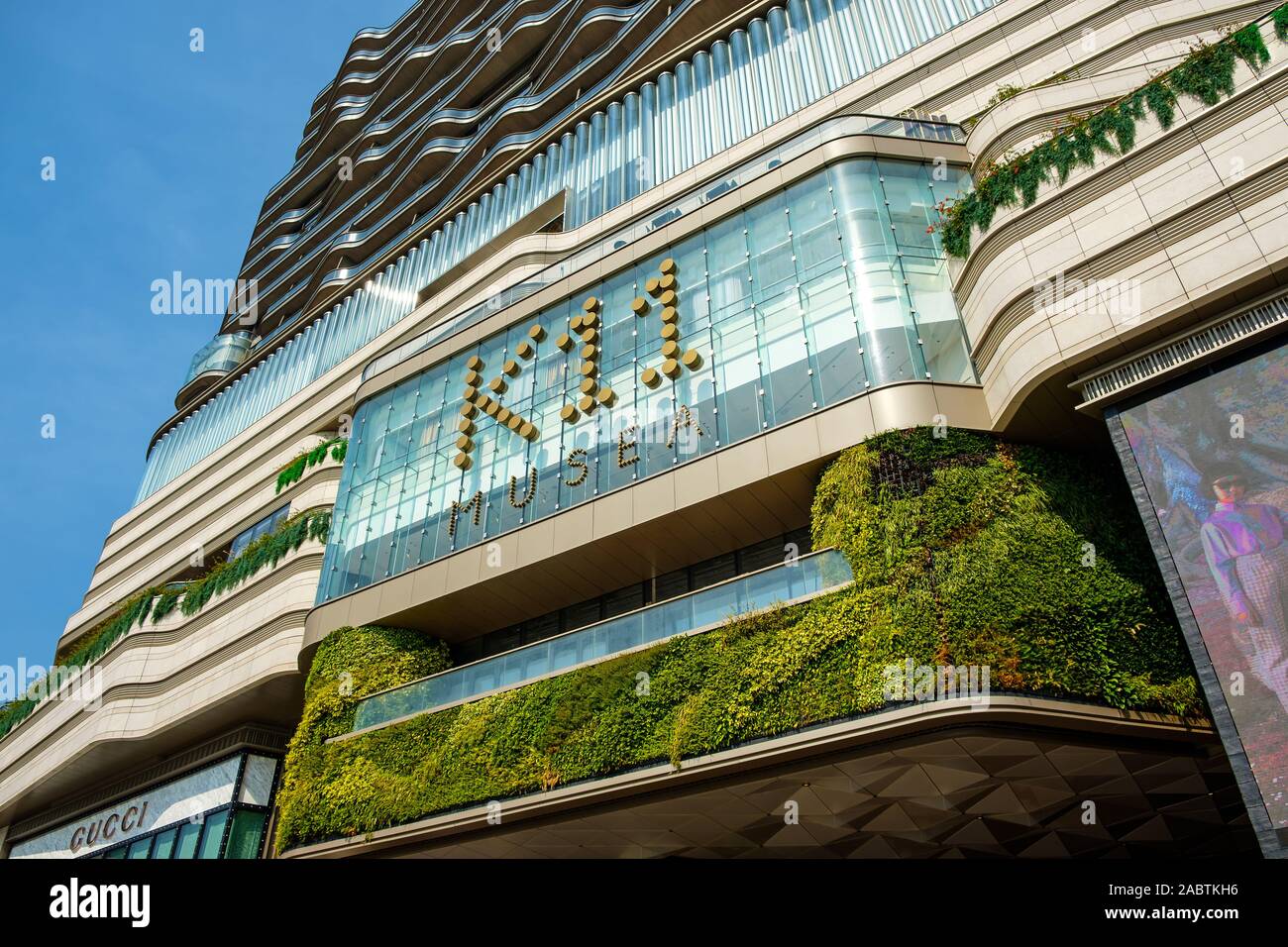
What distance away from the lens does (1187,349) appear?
14.9m

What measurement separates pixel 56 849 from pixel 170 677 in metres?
8.67

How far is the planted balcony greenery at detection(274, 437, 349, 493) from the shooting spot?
3042 centimetres

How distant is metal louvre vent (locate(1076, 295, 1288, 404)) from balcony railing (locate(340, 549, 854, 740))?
16.5ft

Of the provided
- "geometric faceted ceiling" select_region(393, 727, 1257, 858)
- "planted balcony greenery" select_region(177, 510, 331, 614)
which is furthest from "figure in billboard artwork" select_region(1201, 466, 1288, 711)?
"planted balcony greenery" select_region(177, 510, 331, 614)

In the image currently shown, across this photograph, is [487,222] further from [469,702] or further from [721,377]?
[469,702]

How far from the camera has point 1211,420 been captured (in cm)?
1423

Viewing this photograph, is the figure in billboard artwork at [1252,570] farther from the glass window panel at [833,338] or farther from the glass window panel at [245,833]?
the glass window panel at [245,833]

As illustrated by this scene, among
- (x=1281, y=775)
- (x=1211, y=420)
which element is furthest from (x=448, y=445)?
(x=1281, y=775)

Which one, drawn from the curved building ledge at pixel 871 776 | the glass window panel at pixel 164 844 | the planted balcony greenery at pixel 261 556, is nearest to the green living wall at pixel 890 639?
the curved building ledge at pixel 871 776

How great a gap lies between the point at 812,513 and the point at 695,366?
15.3 ft

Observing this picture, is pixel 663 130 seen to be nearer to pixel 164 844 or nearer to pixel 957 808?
pixel 957 808

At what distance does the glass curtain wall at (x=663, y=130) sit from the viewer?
28.7 m

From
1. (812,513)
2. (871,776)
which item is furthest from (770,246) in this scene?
(871,776)
